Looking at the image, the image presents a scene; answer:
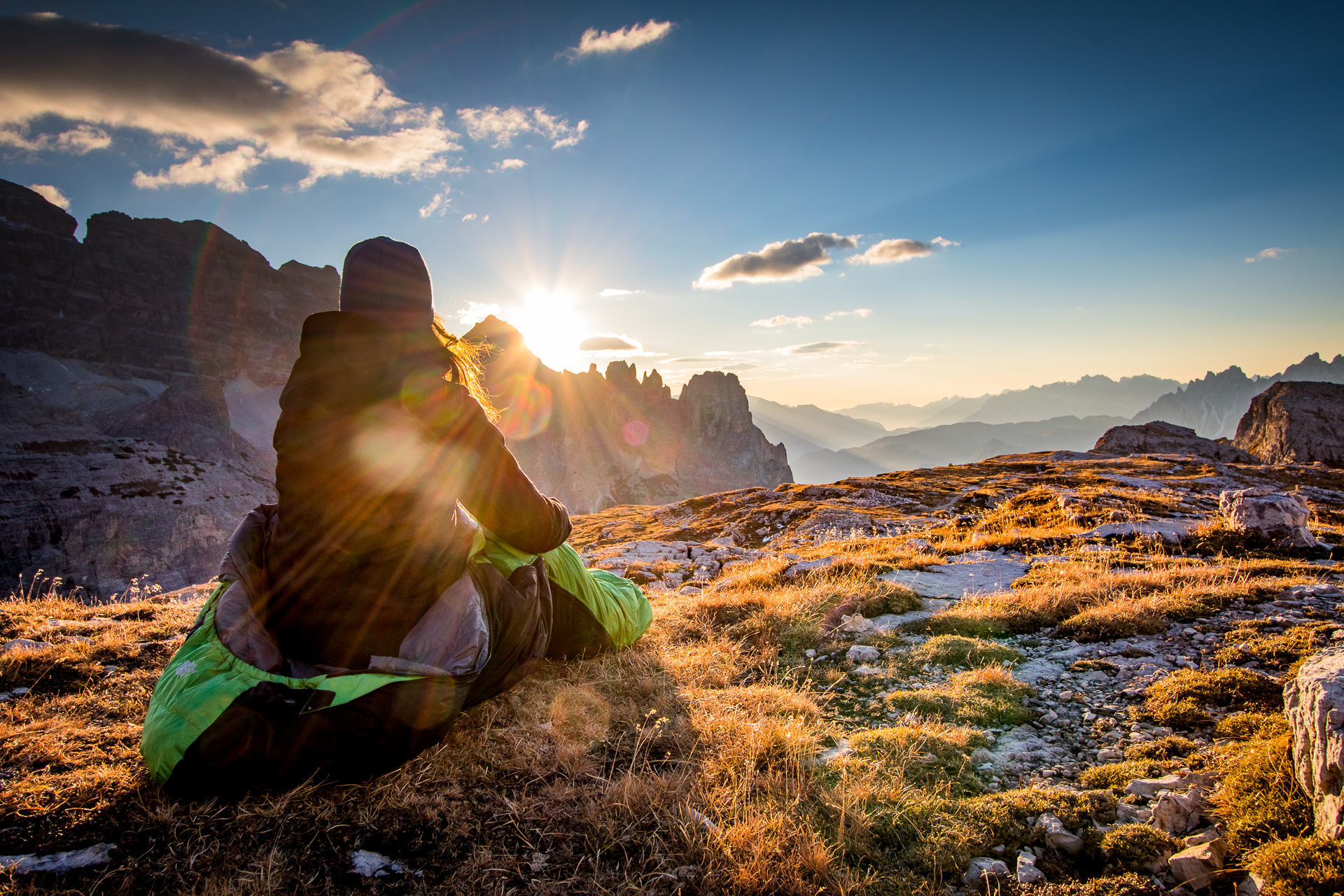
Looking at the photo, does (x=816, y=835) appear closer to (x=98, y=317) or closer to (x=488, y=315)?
(x=488, y=315)

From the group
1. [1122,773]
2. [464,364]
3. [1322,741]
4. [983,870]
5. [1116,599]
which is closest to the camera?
[1322,741]

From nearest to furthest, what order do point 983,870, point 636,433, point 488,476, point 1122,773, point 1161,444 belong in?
point 983,870, point 1122,773, point 488,476, point 1161,444, point 636,433

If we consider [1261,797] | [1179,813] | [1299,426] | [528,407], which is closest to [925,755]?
[1179,813]

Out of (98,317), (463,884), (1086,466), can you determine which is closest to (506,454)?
(463,884)

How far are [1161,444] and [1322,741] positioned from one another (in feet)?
271

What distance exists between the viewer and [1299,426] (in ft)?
234

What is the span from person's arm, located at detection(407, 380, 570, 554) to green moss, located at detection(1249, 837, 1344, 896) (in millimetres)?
3508

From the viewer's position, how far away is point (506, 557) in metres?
4.33

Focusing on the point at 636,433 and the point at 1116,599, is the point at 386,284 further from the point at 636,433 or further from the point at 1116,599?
the point at 636,433

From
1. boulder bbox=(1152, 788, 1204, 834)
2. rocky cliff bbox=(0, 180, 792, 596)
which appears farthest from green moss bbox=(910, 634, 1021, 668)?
rocky cliff bbox=(0, 180, 792, 596)

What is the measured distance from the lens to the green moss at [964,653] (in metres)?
5.07

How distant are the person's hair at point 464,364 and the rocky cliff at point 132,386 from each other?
84.5m

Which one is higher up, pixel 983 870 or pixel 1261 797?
pixel 1261 797

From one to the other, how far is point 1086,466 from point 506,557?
5089 centimetres
